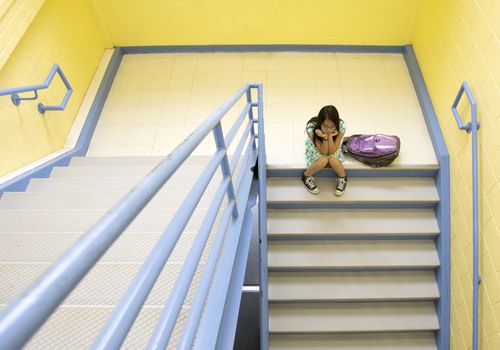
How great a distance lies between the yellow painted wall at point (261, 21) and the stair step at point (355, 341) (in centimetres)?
324

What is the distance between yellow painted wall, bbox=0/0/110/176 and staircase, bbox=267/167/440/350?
83.2 inches

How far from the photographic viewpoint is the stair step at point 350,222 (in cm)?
273

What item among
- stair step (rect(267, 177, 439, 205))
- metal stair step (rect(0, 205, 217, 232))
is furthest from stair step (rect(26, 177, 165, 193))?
stair step (rect(267, 177, 439, 205))

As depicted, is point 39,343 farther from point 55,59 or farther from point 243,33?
point 243,33

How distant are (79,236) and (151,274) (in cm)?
128

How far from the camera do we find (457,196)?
256cm

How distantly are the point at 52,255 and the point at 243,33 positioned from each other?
3272 mm

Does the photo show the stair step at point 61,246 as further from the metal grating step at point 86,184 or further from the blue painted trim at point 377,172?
the blue painted trim at point 377,172

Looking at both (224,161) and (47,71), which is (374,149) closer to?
(224,161)

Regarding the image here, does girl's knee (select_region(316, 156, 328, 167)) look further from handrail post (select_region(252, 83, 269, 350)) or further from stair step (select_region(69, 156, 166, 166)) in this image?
stair step (select_region(69, 156, 166, 166))

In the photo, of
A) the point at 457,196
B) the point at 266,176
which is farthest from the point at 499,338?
the point at 266,176

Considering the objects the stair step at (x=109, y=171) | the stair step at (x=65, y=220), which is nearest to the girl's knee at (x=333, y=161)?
the stair step at (x=109, y=171)

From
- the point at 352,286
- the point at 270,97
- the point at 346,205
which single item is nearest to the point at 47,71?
the point at 270,97

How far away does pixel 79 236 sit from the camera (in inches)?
68.7
